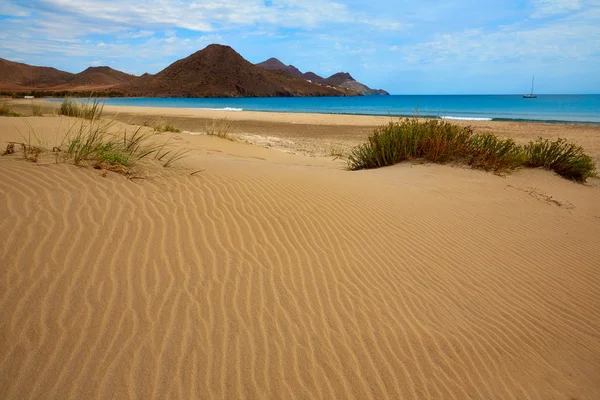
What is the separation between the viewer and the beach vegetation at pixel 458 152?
9.09m

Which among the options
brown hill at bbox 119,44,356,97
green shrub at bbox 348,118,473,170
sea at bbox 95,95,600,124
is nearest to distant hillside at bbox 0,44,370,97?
brown hill at bbox 119,44,356,97

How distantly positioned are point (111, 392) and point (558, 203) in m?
7.62

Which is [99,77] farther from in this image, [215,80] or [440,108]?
[440,108]

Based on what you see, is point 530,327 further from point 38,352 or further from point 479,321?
point 38,352

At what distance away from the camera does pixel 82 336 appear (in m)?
2.60

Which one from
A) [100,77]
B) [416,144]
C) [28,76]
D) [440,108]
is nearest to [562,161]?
[416,144]

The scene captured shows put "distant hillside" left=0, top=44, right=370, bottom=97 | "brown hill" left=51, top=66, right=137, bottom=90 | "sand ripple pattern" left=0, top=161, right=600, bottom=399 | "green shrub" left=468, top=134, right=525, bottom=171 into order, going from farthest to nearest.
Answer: "brown hill" left=51, top=66, right=137, bottom=90 < "distant hillside" left=0, top=44, right=370, bottom=97 < "green shrub" left=468, top=134, right=525, bottom=171 < "sand ripple pattern" left=0, top=161, right=600, bottom=399

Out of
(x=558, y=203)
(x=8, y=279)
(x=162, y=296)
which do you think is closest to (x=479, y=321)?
(x=162, y=296)

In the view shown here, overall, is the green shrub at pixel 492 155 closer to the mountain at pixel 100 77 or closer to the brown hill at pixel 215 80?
the brown hill at pixel 215 80

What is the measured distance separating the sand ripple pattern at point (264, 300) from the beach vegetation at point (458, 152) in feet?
13.3

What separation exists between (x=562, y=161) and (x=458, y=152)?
2.73 meters

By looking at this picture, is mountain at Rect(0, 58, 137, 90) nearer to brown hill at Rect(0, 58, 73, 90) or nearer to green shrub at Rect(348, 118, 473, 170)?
brown hill at Rect(0, 58, 73, 90)

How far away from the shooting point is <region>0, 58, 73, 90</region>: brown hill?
102 metres

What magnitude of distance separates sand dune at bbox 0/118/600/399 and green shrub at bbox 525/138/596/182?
500cm
